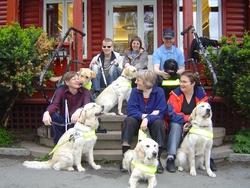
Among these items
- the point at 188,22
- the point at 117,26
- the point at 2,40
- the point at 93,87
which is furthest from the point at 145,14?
the point at 2,40

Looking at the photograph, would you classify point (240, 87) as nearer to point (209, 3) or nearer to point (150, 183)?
point (150, 183)

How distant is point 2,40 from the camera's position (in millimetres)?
4973

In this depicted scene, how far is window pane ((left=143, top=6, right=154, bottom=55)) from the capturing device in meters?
8.56

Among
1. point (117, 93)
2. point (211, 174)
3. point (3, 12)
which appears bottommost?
point (211, 174)

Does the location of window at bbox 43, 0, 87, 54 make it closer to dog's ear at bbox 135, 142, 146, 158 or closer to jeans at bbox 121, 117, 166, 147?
jeans at bbox 121, 117, 166, 147

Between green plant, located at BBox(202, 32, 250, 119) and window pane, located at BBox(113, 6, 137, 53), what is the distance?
3.94 meters

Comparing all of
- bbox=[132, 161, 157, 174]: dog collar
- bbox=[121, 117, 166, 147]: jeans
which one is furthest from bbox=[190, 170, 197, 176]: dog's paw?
bbox=[132, 161, 157, 174]: dog collar

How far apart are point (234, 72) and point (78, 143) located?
295 centimetres

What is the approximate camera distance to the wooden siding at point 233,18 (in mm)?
8383

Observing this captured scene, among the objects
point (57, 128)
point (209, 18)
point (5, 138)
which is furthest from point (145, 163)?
point (209, 18)

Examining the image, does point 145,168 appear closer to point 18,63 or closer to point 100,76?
point 100,76

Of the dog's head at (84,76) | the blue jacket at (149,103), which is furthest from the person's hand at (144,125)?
the dog's head at (84,76)

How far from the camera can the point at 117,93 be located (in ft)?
17.1

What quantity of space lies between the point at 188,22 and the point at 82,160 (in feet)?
12.3
